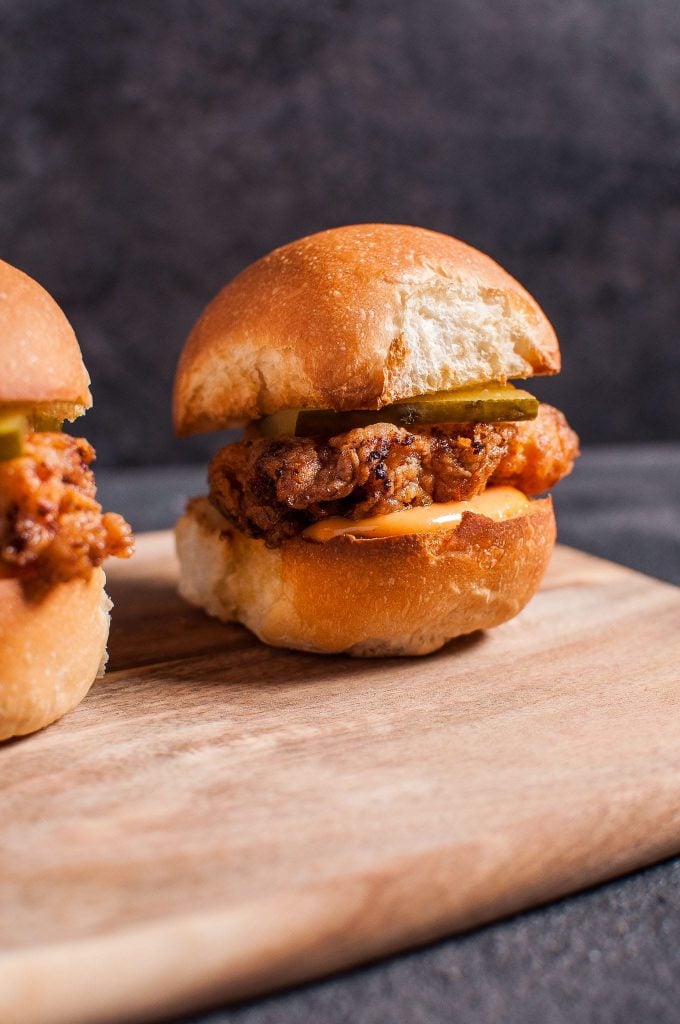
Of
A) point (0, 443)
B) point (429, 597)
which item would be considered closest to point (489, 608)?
point (429, 597)

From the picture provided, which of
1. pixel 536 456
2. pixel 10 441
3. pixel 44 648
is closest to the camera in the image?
pixel 10 441

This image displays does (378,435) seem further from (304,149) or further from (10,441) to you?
(304,149)

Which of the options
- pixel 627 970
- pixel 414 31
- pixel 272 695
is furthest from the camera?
pixel 414 31

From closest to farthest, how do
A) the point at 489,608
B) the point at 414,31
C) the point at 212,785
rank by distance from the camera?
the point at 212,785 → the point at 489,608 → the point at 414,31

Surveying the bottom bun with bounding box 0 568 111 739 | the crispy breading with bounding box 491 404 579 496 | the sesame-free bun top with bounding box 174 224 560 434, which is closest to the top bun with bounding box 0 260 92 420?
the bottom bun with bounding box 0 568 111 739

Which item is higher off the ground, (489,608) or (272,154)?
(272,154)

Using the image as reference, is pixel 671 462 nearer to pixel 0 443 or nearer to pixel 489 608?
pixel 489 608

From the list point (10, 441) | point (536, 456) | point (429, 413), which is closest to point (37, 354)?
point (10, 441)
